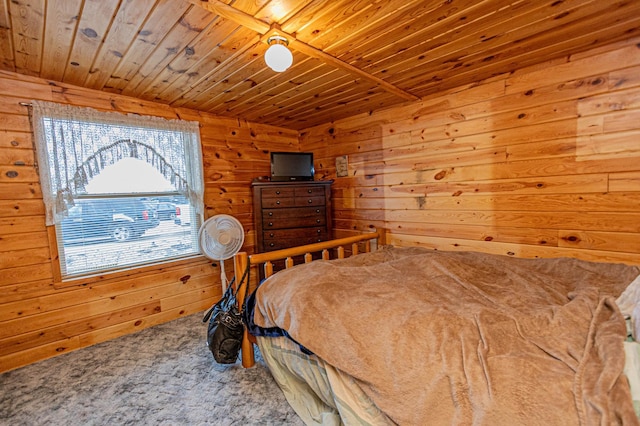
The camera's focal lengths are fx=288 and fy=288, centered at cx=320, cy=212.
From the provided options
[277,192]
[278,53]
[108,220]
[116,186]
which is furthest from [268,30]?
[108,220]

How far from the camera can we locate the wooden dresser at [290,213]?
3.08 metres

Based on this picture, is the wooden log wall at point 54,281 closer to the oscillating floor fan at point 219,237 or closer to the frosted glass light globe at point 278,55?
the oscillating floor fan at point 219,237

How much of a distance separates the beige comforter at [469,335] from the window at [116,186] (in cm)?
165

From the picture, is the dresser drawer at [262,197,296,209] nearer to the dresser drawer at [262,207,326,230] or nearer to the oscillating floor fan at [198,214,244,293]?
the dresser drawer at [262,207,326,230]

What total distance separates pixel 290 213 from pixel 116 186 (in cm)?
163

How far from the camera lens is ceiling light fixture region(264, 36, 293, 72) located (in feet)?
5.21

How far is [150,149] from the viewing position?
8.86ft

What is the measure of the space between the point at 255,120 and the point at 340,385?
9.84ft

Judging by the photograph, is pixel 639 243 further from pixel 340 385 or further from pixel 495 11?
pixel 340 385

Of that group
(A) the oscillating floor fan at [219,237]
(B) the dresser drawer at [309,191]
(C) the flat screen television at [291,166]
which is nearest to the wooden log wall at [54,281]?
(A) the oscillating floor fan at [219,237]

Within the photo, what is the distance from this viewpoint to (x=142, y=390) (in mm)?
1811

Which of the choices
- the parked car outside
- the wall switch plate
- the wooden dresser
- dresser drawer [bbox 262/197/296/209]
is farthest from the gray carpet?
the wall switch plate

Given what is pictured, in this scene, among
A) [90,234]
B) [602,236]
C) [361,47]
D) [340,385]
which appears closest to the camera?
[340,385]

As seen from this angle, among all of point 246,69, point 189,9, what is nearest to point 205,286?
point 246,69
